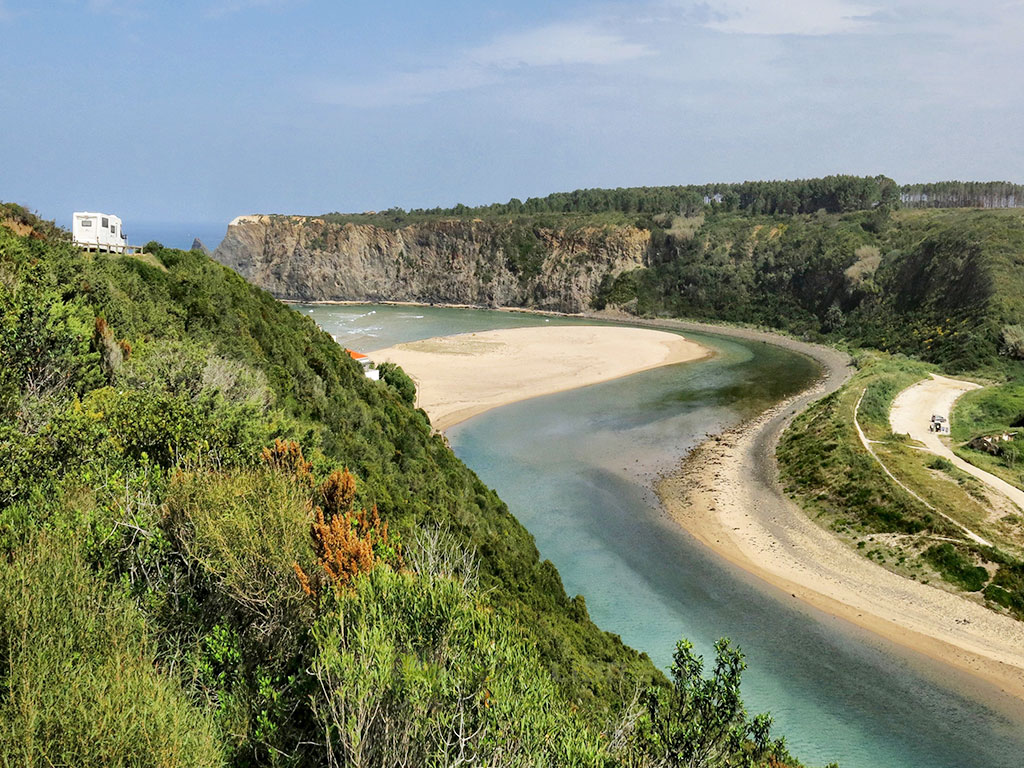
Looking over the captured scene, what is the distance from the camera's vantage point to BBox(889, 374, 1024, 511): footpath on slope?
2905cm

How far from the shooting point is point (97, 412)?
13148 mm

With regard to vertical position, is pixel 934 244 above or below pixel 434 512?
above

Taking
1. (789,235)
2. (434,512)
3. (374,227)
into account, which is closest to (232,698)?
(434,512)

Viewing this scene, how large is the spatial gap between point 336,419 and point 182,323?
649 cm

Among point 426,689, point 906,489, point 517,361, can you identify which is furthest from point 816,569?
point 517,361

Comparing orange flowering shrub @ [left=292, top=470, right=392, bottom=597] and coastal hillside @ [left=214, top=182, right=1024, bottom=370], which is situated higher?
coastal hillside @ [left=214, top=182, right=1024, bottom=370]

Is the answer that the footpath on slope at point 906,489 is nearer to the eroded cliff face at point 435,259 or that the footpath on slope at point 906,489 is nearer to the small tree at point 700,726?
the small tree at point 700,726

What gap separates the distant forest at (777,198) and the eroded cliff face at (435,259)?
14.8 metres

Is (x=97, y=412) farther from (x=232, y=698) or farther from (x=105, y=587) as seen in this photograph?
(x=232, y=698)

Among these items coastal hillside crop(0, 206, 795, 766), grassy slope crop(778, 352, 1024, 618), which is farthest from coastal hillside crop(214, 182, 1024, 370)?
coastal hillside crop(0, 206, 795, 766)

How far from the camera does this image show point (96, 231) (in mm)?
32469

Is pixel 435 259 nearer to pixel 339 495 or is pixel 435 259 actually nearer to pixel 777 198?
pixel 777 198

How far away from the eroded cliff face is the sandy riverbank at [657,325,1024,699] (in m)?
80.5

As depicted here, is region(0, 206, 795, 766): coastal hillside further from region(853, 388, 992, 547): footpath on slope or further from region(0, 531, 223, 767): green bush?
region(853, 388, 992, 547): footpath on slope
